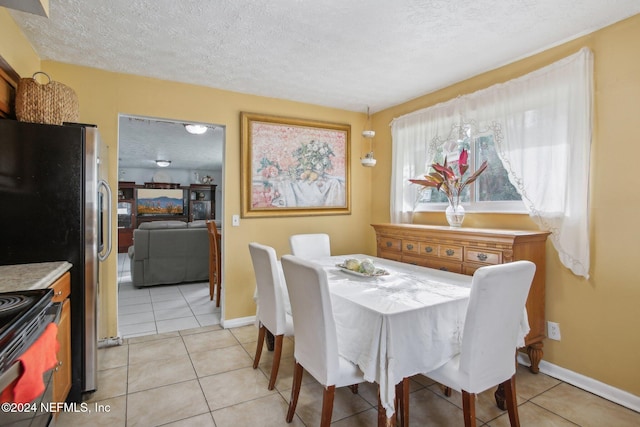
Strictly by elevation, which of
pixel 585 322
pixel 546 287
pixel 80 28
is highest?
pixel 80 28

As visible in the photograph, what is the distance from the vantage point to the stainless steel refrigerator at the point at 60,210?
1.92 meters

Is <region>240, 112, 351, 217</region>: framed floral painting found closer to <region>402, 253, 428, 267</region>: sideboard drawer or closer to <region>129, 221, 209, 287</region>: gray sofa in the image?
<region>402, 253, 428, 267</region>: sideboard drawer

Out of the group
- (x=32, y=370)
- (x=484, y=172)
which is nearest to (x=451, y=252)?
(x=484, y=172)

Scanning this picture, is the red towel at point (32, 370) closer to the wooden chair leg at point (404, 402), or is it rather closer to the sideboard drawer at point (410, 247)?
the wooden chair leg at point (404, 402)

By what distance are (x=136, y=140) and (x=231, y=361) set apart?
5.04m

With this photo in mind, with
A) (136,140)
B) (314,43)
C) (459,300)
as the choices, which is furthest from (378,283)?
(136,140)

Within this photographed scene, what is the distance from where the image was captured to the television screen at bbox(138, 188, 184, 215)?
31.4ft

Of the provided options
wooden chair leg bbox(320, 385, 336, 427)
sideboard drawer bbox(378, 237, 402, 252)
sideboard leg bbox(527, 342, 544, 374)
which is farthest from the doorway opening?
sideboard leg bbox(527, 342, 544, 374)

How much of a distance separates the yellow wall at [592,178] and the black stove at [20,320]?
1642mm

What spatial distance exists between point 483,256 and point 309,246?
154cm

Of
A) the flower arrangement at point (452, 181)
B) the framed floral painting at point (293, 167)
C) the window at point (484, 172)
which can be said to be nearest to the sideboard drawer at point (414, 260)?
the flower arrangement at point (452, 181)

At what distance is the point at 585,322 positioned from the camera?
7.61 ft

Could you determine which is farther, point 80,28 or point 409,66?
point 409,66

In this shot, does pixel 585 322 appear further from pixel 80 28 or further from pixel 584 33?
pixel 80 28
